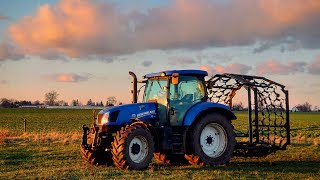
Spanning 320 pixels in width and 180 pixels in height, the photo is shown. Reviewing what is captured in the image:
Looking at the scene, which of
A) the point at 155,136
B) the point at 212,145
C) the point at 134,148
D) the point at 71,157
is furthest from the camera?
the point at 71,157

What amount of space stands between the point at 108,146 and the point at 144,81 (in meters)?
2.58

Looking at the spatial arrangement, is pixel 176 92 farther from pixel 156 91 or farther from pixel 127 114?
pixel 127 114

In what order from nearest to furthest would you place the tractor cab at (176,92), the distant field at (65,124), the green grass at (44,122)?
the tractor cab at (176,92), the distant field at (65,124), the green grass at (44,122)

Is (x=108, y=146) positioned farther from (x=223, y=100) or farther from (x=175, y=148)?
(x=223, y=100)

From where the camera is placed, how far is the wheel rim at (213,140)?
13.2 metres

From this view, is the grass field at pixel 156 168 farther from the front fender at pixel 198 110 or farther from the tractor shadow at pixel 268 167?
the front fender at pixel 198 110

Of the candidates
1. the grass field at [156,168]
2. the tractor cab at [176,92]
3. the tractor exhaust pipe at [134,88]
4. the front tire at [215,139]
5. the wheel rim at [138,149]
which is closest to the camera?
the grass field at [156,168]

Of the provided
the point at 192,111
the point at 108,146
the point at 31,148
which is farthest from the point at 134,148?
the point at 31,148

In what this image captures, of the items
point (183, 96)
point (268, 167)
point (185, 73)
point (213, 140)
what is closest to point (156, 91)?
point (183, 96)

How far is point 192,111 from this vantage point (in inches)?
499

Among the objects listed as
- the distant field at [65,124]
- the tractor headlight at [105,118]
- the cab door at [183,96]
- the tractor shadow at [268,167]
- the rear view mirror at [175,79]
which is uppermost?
the rear view mirror at [175,79]

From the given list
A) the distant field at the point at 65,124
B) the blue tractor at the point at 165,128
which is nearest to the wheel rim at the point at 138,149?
the blue tractor at the point at 165,128

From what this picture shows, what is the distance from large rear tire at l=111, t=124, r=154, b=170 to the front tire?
1663 millimetres

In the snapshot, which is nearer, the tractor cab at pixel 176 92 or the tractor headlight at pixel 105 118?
the tractor headlight at pixel 105 118
